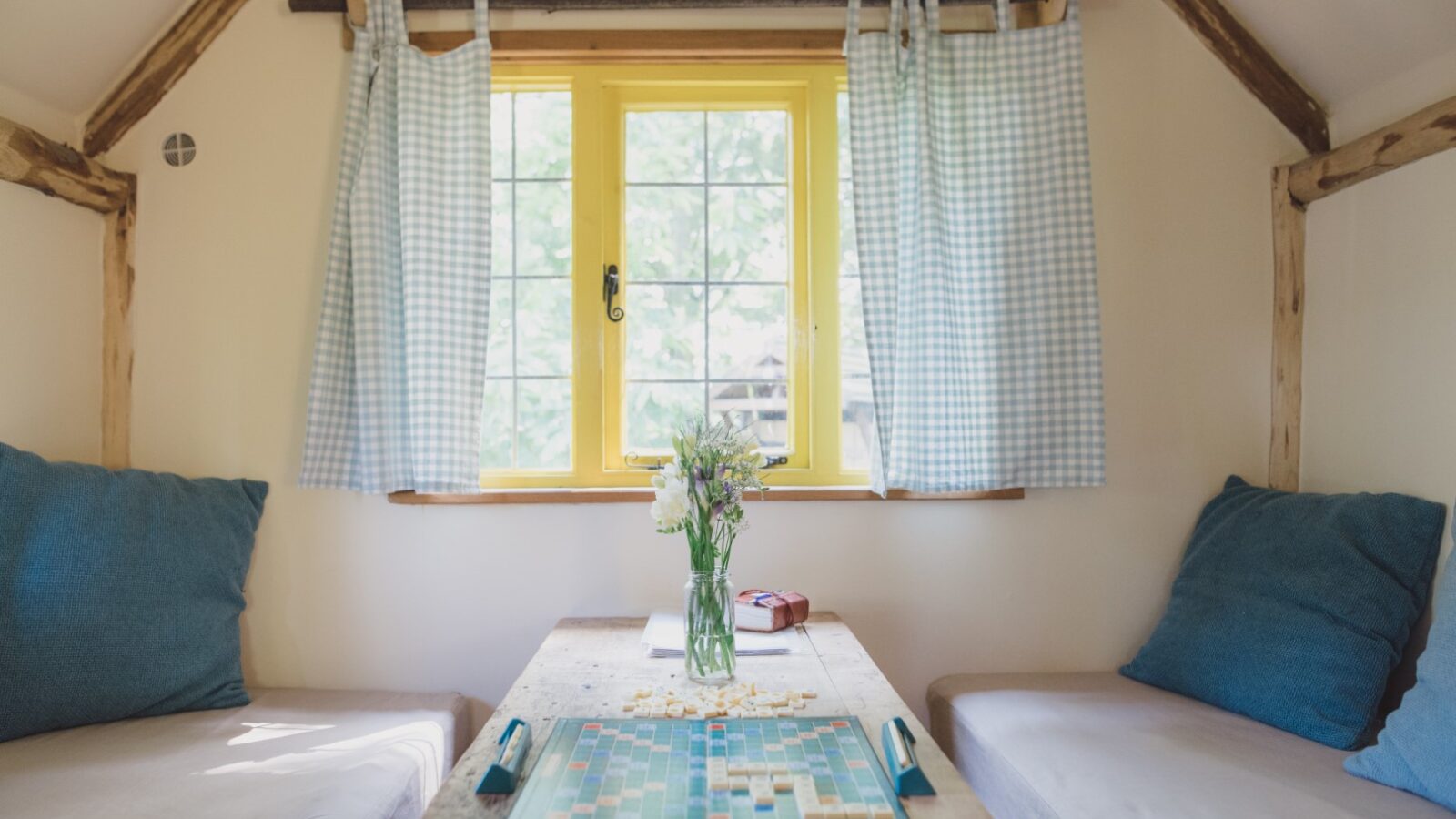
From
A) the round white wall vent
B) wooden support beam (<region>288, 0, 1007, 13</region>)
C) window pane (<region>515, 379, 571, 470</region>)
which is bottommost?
window pane (<region>515, 379, 571, 470</region>)

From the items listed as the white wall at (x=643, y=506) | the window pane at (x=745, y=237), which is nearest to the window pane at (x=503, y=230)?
the white wall at (x=643, y=506)

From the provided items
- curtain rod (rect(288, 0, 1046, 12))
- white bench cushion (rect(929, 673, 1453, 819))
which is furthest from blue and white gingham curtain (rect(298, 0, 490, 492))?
white bench cushion (rect(929, 673, 1453, 819))

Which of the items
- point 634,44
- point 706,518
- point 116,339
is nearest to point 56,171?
point 116,339

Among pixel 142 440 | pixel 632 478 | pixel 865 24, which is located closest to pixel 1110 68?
pixel 865 24

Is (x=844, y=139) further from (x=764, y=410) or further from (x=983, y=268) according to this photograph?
(x=764, y=410)

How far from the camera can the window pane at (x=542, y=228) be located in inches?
99.7

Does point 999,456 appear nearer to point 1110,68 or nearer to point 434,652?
point 1110,68

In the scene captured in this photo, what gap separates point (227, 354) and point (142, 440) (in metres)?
0.33

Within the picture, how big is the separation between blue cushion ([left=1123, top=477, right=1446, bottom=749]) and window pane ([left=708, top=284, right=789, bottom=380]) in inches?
49.2

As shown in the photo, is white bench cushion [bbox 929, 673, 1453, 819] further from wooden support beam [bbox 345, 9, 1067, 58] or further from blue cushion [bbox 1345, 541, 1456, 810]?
wooden support beam [bbox 345, 9, 1067, 58]

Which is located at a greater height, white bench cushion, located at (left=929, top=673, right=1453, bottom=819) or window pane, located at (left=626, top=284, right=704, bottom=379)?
window pane, located at (left=626, top=284, right=704, bottom=379)

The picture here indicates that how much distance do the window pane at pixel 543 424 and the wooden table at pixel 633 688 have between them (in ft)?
1.62

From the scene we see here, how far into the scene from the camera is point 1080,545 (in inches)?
97.8

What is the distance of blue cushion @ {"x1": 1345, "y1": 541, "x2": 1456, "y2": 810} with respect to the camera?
5.15 feet
